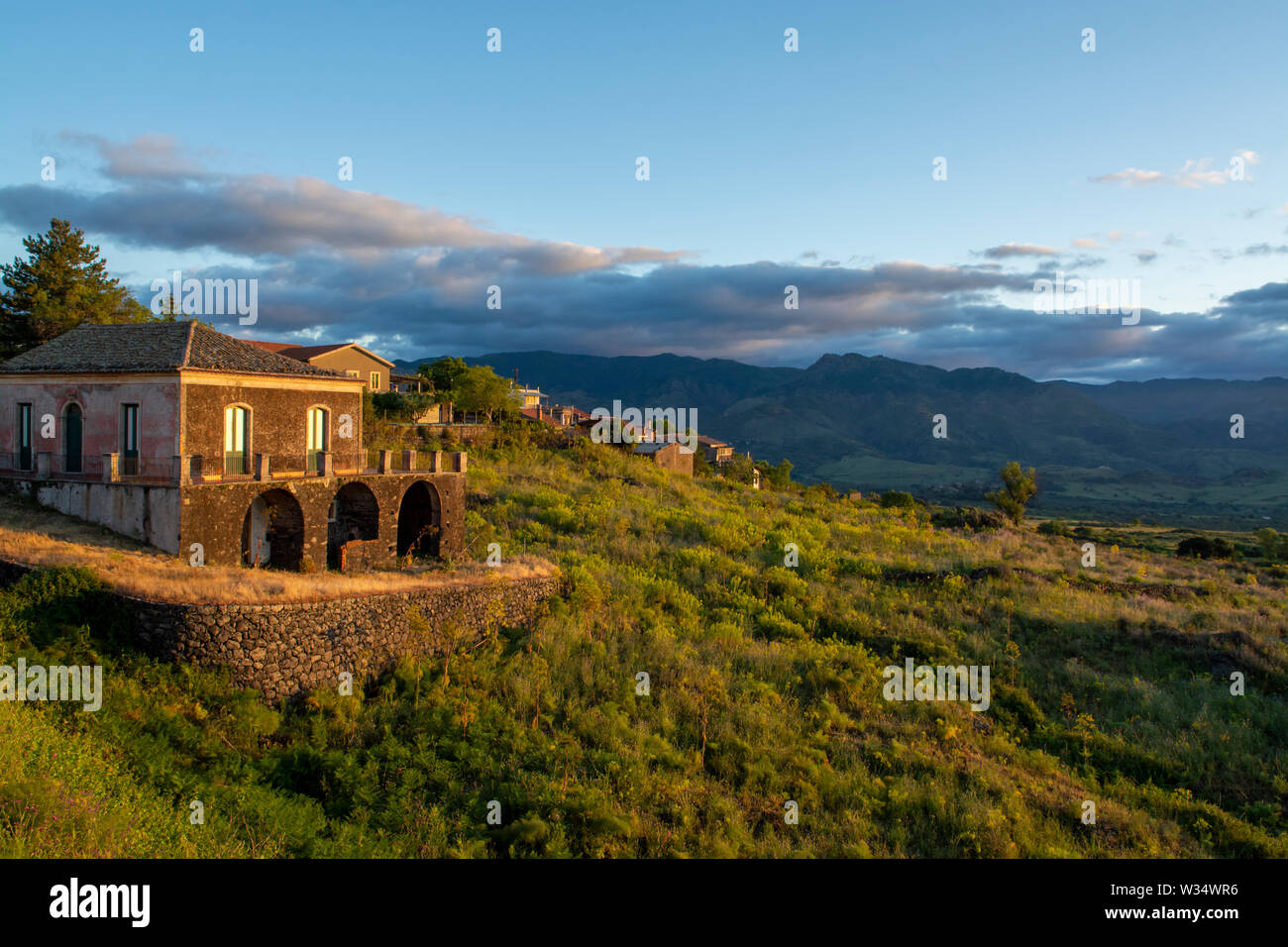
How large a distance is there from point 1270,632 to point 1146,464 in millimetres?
210620

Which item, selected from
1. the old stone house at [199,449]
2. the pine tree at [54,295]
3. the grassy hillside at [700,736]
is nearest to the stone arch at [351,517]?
the old stone house at [199,449]

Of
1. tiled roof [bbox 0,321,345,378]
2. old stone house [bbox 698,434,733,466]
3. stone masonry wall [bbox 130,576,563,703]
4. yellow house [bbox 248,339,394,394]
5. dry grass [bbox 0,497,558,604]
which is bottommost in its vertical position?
stone masonry wall [bbox 130,576,563,703]

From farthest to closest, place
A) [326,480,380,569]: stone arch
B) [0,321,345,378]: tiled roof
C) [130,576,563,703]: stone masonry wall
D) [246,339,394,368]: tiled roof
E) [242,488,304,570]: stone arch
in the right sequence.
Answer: [246,339,394,368]: tiled roof, [326,480,380,569]: stone arch, [242,488,304,570]: stone arch, [0,321,345,378]: tiled roof, [130,576,563,703]: stone masonry wall

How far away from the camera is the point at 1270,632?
21812mm

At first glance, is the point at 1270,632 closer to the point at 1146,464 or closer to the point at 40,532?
the point at 40,532

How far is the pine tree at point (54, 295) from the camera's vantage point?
29.9m

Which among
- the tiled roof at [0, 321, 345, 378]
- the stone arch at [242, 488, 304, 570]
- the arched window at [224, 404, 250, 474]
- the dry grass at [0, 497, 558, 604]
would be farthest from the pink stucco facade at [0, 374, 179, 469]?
the stone arch at [242, 488, 304, 570]

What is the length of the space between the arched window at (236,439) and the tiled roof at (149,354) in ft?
3.74

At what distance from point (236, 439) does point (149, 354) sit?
3007mm

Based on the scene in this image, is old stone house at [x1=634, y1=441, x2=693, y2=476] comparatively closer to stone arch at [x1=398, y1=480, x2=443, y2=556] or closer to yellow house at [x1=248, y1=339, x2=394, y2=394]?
yellow house at [x1=248, y1=339, x2=394, y2=394]

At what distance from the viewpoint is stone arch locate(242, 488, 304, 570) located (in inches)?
802

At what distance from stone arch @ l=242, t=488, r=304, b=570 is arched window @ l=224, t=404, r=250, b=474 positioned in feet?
3.26

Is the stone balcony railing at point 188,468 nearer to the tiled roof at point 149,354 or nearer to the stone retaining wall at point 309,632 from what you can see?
the tiled roof at point 149,354

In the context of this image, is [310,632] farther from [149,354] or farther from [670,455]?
[670,455]
